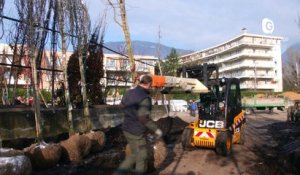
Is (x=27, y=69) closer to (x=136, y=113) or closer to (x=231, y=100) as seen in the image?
(x=231, y=100)

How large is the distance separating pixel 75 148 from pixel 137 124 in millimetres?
4620

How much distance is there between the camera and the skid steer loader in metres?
14.1

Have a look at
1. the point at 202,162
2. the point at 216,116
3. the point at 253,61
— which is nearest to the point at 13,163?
the point at 202,162

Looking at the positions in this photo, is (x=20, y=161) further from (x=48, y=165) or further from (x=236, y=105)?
(x=236, y=105)

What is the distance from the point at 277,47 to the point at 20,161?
11300cm

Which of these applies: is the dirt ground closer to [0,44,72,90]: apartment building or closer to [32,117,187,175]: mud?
[32,117,187,175]: mud

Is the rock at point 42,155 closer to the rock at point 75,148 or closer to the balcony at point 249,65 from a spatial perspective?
the rock at point 75,148

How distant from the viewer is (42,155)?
418 inches

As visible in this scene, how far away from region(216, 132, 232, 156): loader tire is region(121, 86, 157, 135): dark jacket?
20.0 feet

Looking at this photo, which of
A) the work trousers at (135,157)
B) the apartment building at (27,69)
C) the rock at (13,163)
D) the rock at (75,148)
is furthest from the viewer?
the apartment building at (27,69)

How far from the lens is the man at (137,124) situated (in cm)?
777

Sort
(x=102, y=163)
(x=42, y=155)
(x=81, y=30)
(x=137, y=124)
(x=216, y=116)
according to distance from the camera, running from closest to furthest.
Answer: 1. (x=137, y=124)
2. (x=42, y=155)
3. (x=102, y=163)
4. (x=216, y=116)
5. (x=81, y=30)

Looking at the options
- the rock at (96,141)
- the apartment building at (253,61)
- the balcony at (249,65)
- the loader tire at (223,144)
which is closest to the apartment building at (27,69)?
the rock at (96,141)

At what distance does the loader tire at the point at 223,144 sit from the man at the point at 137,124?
608 centimetres
